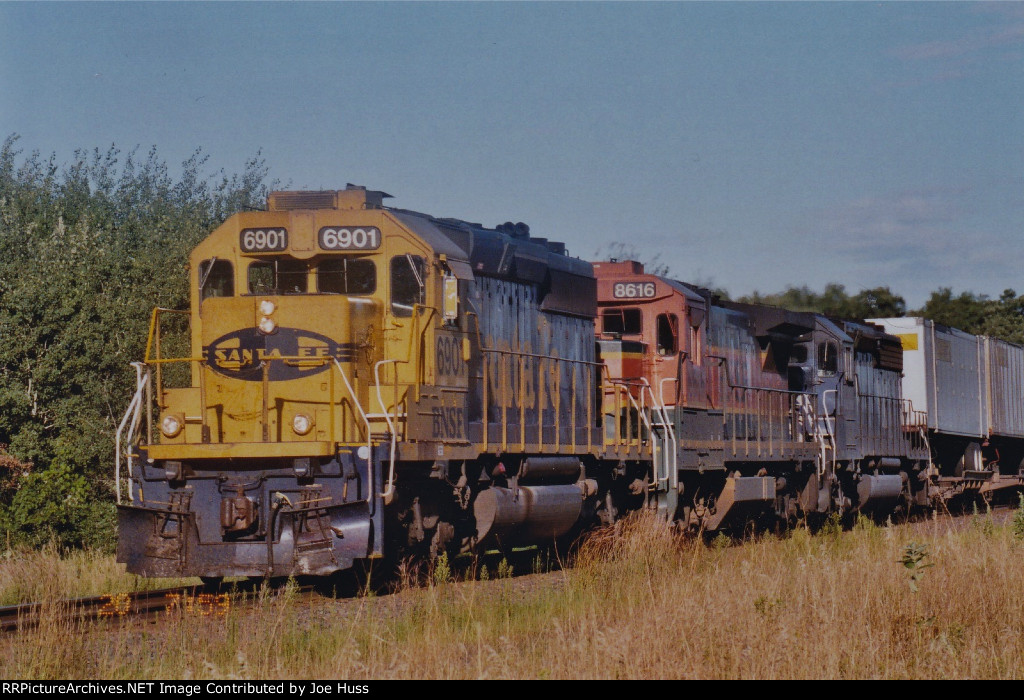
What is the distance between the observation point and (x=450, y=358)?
12.3 metres

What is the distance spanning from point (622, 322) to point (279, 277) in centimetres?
661

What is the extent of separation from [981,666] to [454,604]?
4.03 meters

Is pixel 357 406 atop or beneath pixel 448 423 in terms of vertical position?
atop

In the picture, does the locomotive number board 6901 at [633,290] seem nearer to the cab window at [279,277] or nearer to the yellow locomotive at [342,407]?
the yellow locomotive at [342,407]

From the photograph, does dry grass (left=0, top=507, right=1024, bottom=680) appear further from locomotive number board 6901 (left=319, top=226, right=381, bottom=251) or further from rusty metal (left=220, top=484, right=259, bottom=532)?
locomotive number board 6901 (left=319, top=226, right=381, bottom=251)

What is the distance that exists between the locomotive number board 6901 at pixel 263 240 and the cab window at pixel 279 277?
21 centimetres

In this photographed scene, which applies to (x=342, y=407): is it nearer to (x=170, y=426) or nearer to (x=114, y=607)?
(x=170, y=426)

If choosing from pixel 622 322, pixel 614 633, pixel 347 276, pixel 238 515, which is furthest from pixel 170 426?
pixel 622 322

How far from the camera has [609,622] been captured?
881 cm

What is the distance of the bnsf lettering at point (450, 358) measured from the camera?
12141 mm

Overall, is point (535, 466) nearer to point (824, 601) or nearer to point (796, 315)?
point (824, 601)

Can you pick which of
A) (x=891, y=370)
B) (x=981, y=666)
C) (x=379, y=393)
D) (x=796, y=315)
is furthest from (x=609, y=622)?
(x=891, y=370)

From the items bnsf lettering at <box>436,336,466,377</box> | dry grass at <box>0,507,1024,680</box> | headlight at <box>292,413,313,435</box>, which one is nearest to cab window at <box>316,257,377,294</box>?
bnsf lettering at <box>436,336,466,377</box>

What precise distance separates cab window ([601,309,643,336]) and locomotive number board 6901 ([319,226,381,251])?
6.07 m
